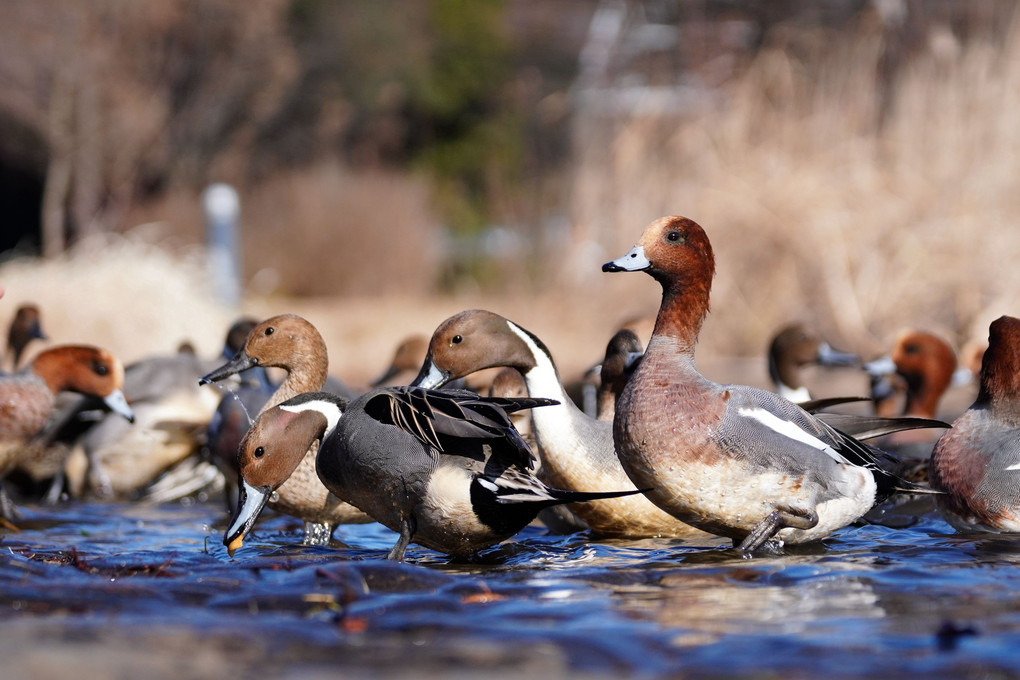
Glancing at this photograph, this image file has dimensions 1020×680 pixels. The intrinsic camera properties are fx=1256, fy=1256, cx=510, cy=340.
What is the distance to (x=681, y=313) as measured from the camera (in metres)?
4.25

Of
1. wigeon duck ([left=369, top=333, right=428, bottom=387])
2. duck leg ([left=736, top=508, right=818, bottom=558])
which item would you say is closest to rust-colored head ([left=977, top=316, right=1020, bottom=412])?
duck leg ([left=736, top=508, right=818, bottom=558])

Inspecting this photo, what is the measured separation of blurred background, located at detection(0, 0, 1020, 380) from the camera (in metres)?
9.85

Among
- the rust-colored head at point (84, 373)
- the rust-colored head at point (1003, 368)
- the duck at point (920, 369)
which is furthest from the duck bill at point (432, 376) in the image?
the duck at point (920, 369)

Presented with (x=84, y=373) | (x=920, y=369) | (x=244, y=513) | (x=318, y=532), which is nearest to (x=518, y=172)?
(x=920, y=369)

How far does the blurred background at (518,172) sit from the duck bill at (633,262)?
5.90m

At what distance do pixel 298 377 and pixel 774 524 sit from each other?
2118 mm

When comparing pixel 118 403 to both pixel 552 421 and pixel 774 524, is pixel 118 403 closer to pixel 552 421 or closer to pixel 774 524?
pixel 552 421

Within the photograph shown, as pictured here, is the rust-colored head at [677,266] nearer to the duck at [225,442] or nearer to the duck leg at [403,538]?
the duck leg at [403,538]

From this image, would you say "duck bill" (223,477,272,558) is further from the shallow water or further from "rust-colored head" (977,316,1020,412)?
"rust-colored head" (977,316,1020,412)

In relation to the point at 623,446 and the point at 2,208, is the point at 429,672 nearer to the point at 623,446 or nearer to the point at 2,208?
the point at 623,446

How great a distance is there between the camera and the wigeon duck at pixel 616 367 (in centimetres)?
526

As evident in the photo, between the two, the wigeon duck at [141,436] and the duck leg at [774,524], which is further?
the wigeon duck at [141,436]

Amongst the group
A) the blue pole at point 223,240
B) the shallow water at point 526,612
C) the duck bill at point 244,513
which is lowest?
the shallow water at point 526,612

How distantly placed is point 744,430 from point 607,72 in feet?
33.7
